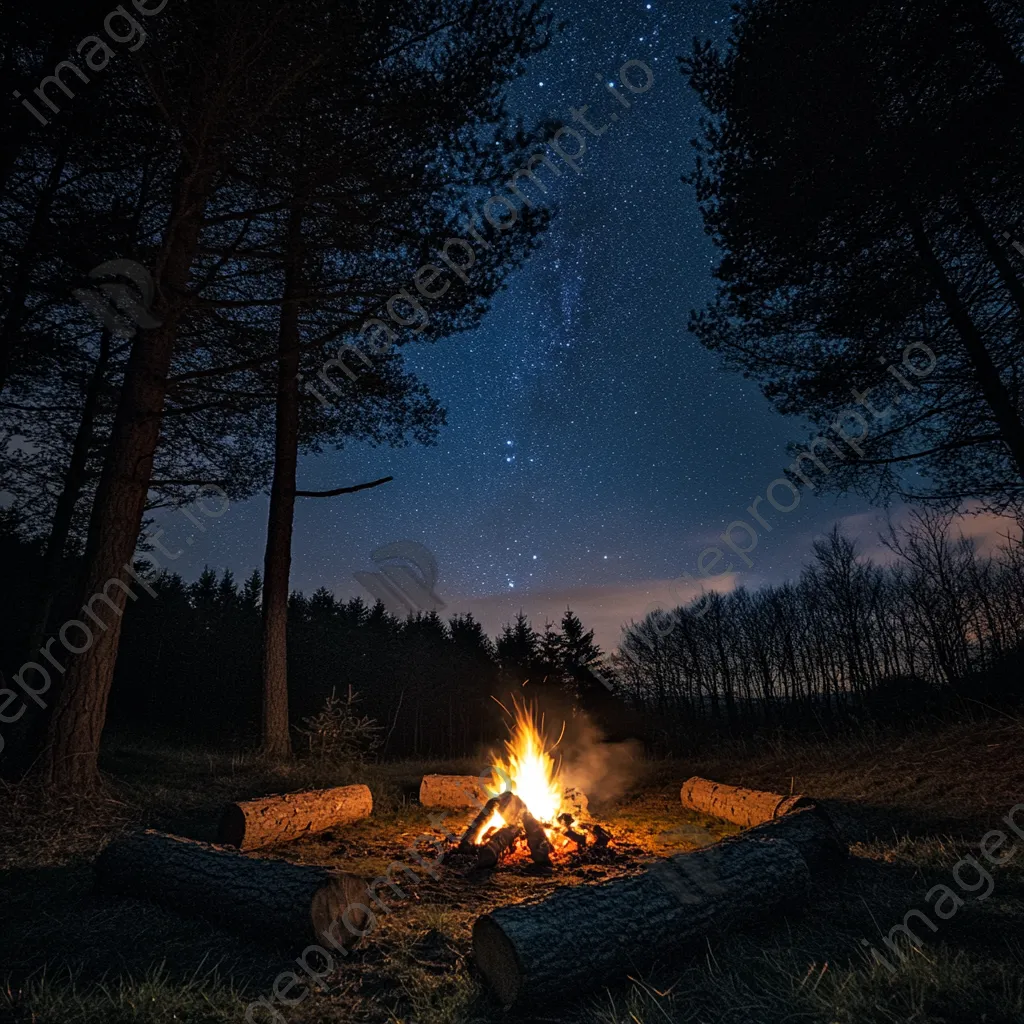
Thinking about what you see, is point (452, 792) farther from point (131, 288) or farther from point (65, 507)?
point (65, 507)

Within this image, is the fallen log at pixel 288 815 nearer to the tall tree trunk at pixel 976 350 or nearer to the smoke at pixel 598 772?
the smoke at pixel 598 772

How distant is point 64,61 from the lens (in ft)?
26.2

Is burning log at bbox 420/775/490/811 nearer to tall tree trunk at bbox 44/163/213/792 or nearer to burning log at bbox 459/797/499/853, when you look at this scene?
burning log at bbox 459/797/499/853

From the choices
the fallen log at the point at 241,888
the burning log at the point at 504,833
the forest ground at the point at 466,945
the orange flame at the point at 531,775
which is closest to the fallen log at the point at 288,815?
the forest ground at the point at 466,945

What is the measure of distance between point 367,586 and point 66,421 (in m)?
7.76

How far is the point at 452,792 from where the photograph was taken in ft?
27.0

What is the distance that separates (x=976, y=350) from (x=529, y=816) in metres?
8.96

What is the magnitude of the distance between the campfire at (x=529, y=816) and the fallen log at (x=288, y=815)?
1579 millimetres

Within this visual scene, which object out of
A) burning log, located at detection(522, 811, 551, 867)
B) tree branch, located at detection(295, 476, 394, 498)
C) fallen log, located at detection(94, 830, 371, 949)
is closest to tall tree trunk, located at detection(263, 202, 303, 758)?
tree branch, located at detection(295, 476, 394, 498)

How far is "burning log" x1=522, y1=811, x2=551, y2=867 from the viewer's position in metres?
5.84

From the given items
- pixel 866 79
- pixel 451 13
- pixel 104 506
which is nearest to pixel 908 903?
pixel 104 506

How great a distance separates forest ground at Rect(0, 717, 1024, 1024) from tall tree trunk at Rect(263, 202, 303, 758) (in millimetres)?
3139

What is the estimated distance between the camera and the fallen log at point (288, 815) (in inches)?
236

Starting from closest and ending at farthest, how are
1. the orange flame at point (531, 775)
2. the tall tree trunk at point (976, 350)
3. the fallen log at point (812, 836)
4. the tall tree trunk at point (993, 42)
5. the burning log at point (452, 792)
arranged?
the fallen log at point (812, 836)
the orange flame at point (531, 775)
the tall tree trunk at point (993, 42)
the burning log at point (452, 792)
the tall tree trunk at point (976, 350)
